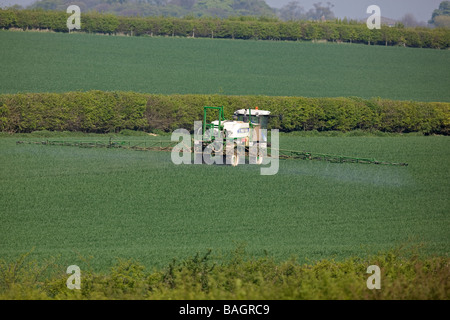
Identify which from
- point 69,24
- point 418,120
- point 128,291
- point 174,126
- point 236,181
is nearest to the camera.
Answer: point 128,291

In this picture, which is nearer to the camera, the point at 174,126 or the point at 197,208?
the point at 197,208

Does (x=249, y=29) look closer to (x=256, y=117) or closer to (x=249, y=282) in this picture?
(x=256, y=117)

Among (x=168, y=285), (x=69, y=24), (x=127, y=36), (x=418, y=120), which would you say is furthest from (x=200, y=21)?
(x=168, y=285)

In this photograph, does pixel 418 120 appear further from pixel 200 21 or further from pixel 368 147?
pixel 200 21

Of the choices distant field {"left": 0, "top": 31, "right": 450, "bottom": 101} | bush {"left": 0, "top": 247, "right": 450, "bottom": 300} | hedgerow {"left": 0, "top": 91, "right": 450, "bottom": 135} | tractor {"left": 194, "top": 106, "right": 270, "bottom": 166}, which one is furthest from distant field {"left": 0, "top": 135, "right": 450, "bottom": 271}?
distant field {"left": 0, "top": 31, "right": 450, "bottom": 101}

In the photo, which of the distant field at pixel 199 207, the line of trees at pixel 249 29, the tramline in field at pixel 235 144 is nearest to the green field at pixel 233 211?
the distant field at pixel 199 207
